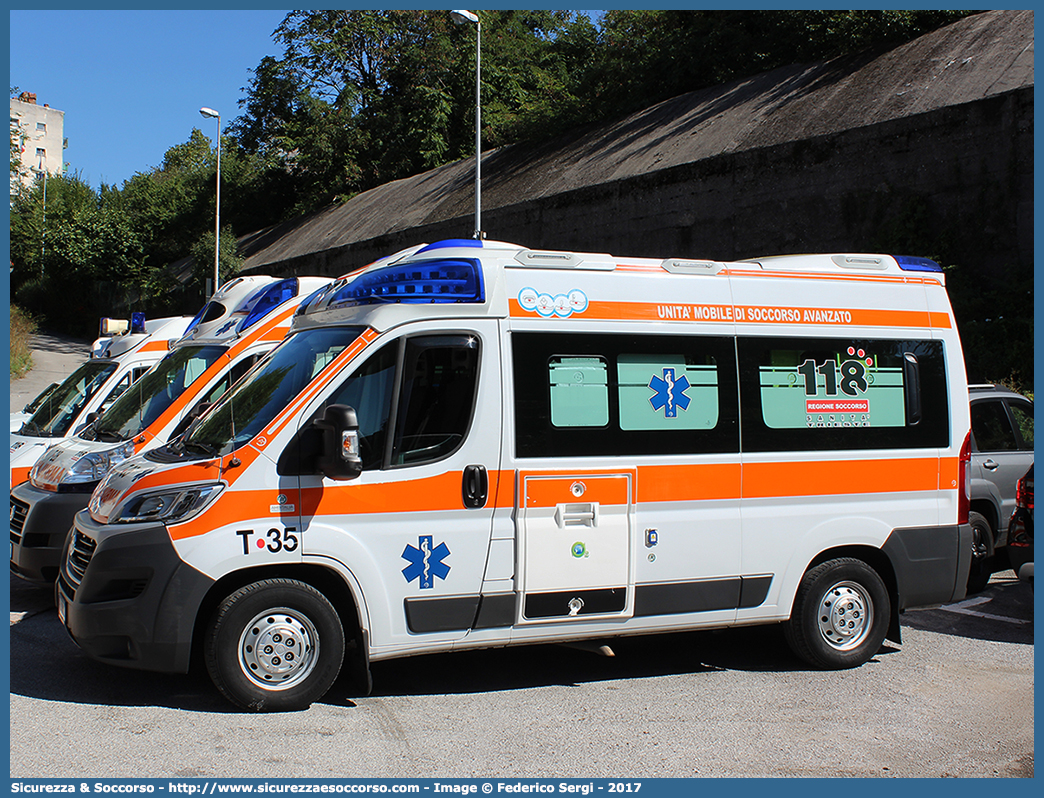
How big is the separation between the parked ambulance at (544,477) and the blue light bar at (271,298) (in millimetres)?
2206

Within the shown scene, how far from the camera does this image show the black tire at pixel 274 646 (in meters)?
4.93

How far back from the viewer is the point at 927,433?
21.0 ft

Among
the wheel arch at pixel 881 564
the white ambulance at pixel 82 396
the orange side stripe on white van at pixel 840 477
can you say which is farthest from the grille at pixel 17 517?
the wheel arch at pixel 881 564

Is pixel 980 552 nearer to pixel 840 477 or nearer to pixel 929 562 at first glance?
pixel 929 562

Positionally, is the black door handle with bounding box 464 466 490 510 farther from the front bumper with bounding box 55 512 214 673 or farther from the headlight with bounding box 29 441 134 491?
the headlight with bounding box 29 441 134 491

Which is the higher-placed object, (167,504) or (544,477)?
(544,477)

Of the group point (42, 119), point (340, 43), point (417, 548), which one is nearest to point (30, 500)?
point (417, 548)

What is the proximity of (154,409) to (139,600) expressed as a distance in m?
3.35

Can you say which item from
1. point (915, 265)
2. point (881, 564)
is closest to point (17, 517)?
point (881, 564)

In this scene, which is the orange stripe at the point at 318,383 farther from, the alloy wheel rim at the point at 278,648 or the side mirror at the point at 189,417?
the side mirror at the point at 189,417

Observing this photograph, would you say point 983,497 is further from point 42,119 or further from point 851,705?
point 42,119

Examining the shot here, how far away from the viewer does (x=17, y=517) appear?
7.29 meters

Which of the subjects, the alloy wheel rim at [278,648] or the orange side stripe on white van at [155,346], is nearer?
the alloy wheel rim at [278,648]

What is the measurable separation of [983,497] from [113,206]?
5370 centimetres
